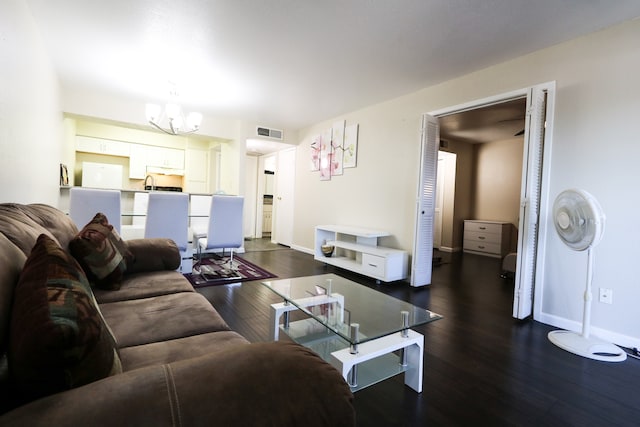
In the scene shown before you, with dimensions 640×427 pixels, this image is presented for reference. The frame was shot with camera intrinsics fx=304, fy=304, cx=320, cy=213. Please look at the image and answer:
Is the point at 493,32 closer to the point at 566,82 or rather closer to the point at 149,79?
the point at 566,82

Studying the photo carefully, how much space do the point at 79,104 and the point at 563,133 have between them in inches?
236

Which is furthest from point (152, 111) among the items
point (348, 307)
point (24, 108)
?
point (348, 307)

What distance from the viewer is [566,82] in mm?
2635

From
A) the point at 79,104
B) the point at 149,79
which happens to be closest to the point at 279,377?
the point at 149,79

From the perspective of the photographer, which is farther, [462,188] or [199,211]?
[462,188]

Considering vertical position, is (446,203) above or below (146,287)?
above

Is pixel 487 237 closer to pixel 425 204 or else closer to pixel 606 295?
pixel 425 204

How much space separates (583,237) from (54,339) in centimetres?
293

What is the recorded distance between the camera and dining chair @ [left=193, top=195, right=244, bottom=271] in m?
3.71

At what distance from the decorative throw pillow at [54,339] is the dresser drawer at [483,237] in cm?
655

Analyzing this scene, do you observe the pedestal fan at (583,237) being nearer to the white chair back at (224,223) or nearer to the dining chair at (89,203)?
the white chair back at (224,223)

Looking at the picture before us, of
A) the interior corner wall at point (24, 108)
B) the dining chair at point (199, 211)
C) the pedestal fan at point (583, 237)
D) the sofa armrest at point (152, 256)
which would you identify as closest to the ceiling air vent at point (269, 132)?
the dining chair at point (199, 211)

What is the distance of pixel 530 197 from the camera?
2.69m

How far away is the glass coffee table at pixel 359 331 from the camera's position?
1.48 m
